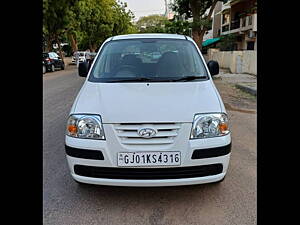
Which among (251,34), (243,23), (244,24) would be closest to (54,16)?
(251,34)

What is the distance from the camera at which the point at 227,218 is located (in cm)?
255

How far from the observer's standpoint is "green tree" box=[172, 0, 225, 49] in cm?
1766

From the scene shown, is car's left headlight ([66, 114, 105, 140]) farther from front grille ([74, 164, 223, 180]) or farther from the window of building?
the window of building

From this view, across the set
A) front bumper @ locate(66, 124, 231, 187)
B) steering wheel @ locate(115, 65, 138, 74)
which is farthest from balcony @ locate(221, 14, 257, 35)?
front bumper @ locate(66, 124, 231, 187)

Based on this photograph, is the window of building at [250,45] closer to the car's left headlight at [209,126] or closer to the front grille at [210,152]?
the car's left headlight at [209,126]

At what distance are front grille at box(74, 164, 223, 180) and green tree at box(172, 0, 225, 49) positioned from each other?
51.6 feet

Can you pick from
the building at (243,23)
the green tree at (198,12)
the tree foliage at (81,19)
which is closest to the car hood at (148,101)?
the green tree at (198,12)

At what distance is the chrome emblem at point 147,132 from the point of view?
2438 mm

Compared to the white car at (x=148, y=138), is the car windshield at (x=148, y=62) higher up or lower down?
higher up

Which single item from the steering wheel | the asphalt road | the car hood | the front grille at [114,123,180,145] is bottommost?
the asphalt road

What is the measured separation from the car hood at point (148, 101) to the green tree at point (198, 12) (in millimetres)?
15031
